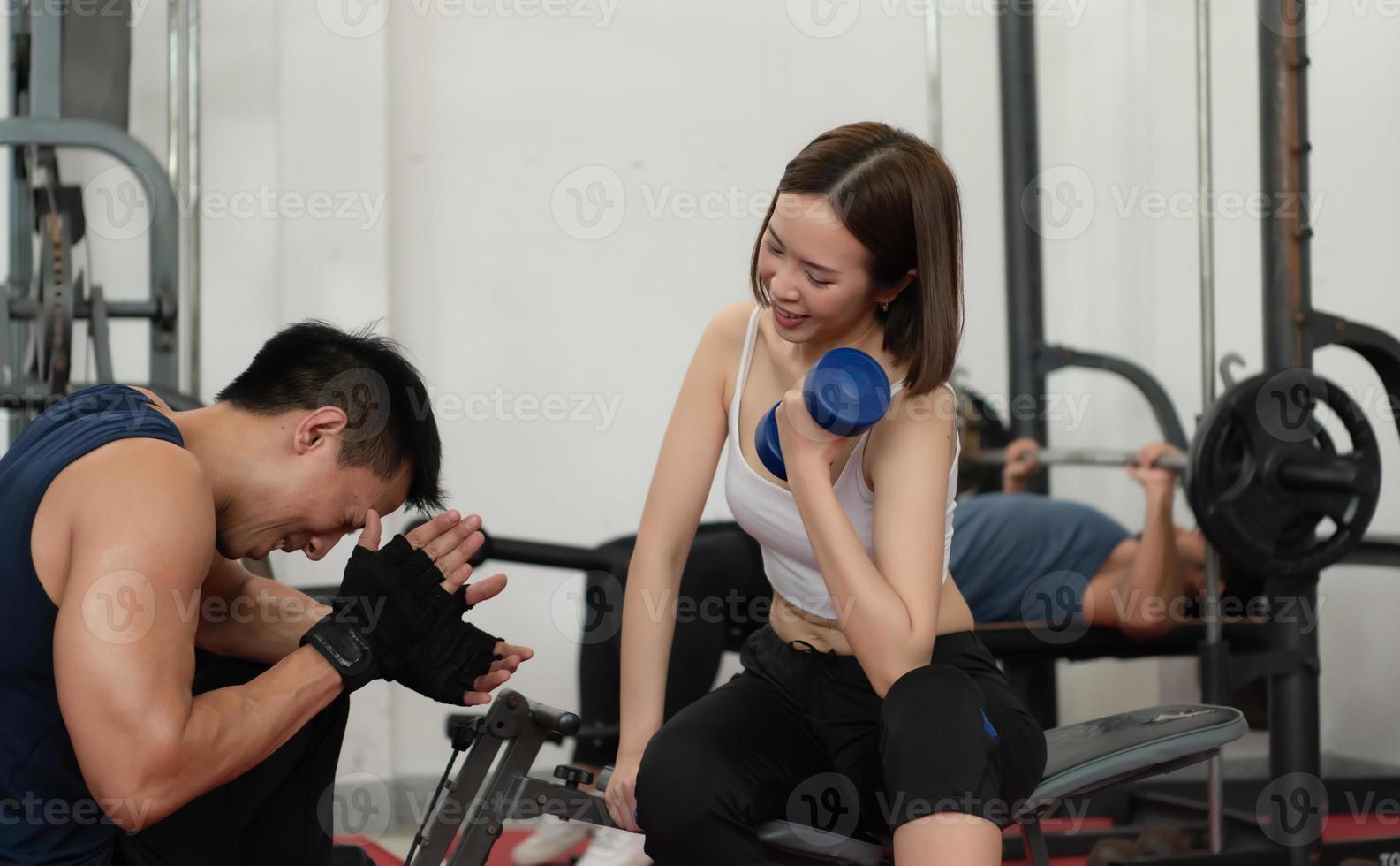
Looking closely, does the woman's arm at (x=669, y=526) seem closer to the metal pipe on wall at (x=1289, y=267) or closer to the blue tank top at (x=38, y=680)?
the blue tank top at (x=38, y=680)

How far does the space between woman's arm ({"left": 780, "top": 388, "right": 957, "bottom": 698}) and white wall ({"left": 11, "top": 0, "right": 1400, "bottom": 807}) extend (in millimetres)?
2024

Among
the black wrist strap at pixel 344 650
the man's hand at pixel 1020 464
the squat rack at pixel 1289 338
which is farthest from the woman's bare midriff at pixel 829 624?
the man's hand at pixel 1020 464

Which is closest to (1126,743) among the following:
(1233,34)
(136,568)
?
(136,568)

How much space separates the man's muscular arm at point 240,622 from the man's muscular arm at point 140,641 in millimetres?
315

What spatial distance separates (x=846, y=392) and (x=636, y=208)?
7.43 ft

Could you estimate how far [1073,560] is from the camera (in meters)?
2.77

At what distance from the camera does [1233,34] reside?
3350 millimetres

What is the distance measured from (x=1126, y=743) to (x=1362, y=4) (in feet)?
7.88

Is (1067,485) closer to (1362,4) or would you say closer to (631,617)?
(1362,4)

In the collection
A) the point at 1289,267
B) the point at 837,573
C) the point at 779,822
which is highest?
the point at 1289,267

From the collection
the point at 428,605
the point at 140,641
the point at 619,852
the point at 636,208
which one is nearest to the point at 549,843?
the point at 619,852

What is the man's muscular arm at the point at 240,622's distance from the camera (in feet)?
4.74

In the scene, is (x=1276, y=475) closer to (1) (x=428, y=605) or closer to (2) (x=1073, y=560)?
(2) (x=1073, y=560)

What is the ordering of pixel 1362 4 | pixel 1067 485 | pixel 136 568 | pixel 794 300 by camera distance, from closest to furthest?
pixel 136 568 → pixel 794 300 → pixel 1362 4 → pixel 1067 485
